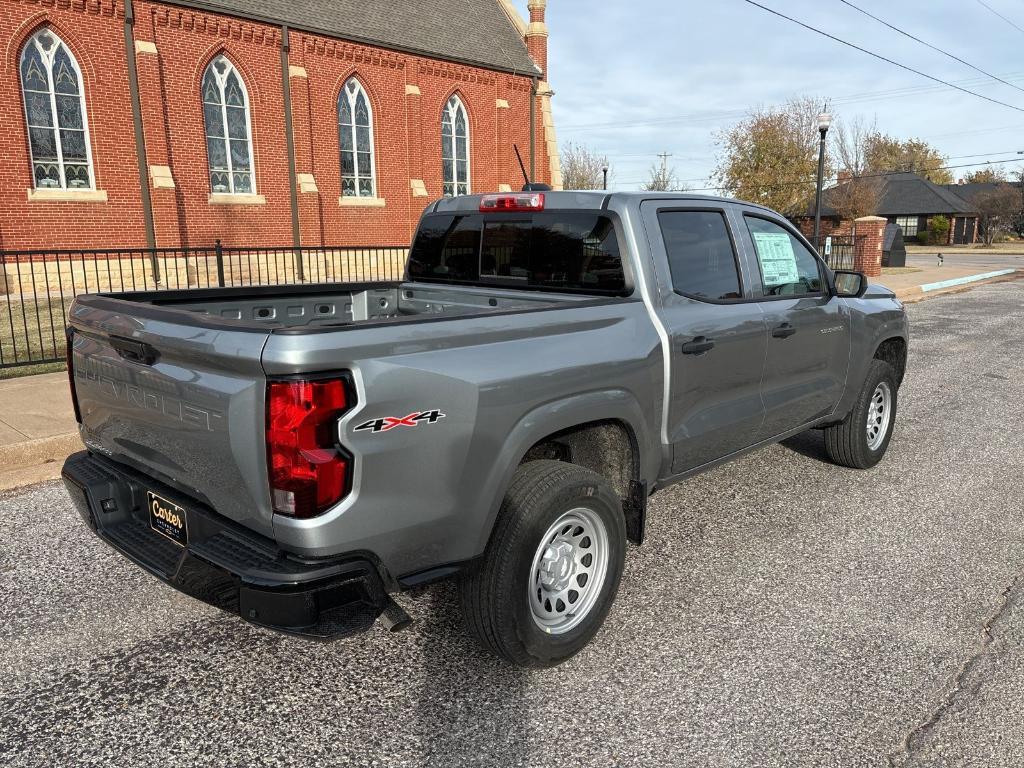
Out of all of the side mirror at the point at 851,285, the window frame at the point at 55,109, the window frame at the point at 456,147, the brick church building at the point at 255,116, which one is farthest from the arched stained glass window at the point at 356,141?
the side mirror at the point at 851,285

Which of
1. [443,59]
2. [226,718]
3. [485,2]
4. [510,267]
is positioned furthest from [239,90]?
[226,718]

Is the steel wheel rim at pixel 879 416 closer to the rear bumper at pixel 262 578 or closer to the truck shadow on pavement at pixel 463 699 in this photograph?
the truck shadow on pavement at pixel 463 699

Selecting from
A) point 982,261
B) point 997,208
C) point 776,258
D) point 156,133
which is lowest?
point 982,261

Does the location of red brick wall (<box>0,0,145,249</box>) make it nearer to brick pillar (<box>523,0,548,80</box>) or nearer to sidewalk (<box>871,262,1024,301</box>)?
brick pillar (<box>523,0,548,80</box>)

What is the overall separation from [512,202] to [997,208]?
68013 mm

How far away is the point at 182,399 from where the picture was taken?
264 centimetres

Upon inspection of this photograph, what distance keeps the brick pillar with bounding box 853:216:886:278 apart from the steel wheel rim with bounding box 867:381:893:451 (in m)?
20.6

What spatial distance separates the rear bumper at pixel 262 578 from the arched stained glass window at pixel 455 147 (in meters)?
23.0

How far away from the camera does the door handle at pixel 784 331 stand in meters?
4.29

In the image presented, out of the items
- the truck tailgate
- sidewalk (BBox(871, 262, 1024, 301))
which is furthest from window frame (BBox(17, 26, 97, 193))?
sidewalk (BBox(871, 262, 1024, 301))

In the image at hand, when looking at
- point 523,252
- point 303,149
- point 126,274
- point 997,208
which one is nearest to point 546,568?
point 523,252

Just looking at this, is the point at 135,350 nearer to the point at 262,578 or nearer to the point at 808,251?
Result: the point at 262,578

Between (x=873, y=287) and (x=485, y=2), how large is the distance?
26.0 meters

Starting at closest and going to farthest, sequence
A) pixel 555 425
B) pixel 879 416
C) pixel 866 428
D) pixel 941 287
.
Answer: pixel 555 425
pixel 866 428
pixel 879 416
pixel 941 287
